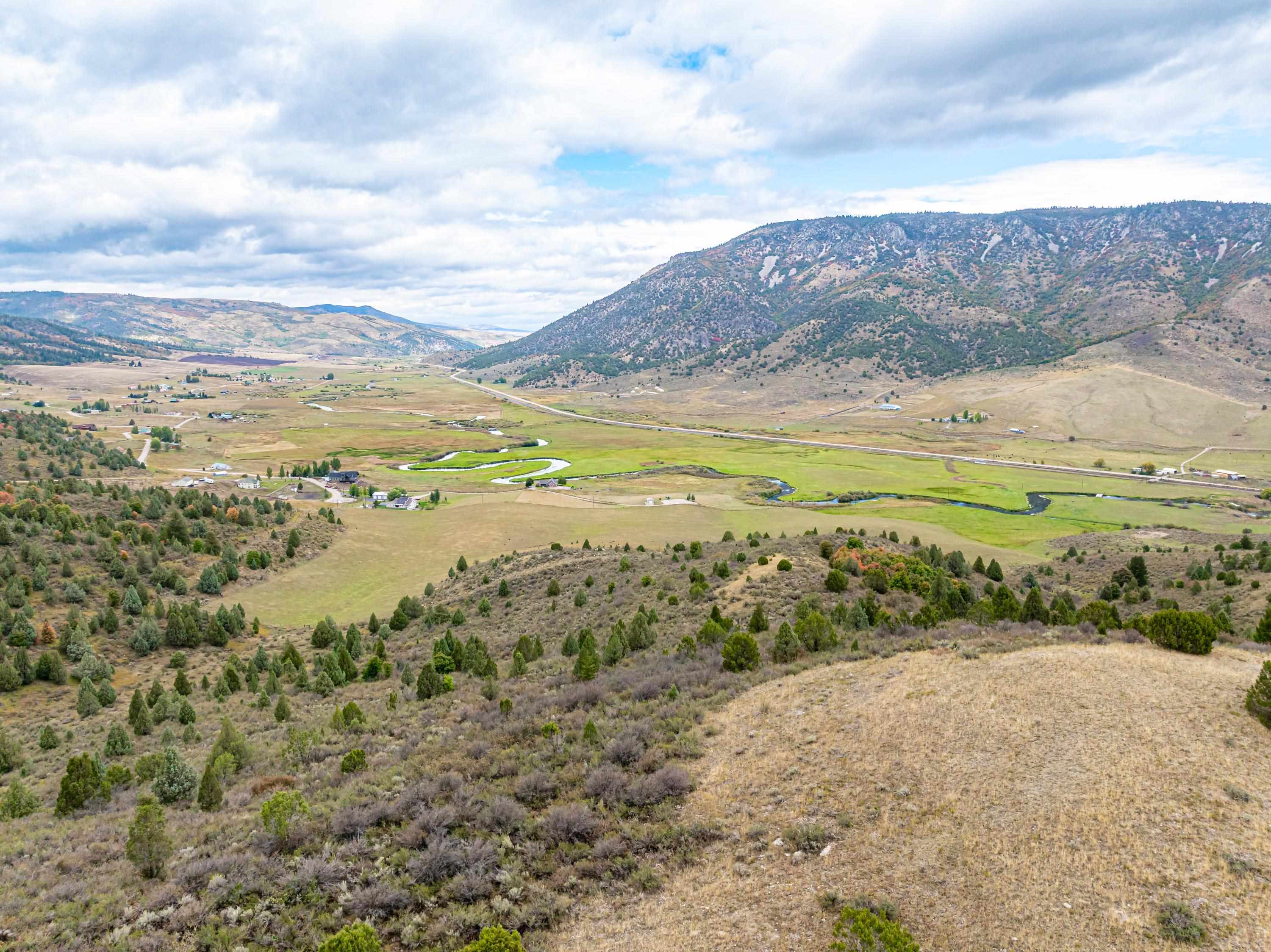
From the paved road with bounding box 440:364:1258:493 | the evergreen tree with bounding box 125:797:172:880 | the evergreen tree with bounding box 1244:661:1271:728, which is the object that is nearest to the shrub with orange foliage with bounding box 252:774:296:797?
the evergreen tree with bounding box 125:797:172:880

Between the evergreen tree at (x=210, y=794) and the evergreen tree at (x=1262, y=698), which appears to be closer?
the evergreen tree at (x=1262, y=698)

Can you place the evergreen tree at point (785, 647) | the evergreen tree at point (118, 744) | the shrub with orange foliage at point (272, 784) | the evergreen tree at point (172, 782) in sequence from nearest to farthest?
the shrub with orange foliage at point (272, 784) < the evergreen tree at point (172, 782) < the evergreen tree at point (785, 647) < the evergreen tree at point (118, 744)

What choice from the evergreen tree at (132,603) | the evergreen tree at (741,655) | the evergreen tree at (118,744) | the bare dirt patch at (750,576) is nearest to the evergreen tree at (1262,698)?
the evergreen tree at (741,655)

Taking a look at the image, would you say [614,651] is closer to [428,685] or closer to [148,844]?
[428,685]

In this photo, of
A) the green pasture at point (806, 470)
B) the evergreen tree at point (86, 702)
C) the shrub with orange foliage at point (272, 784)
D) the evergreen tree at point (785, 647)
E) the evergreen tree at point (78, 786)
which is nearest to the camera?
the shrub with orange foliage at point (272, 784)

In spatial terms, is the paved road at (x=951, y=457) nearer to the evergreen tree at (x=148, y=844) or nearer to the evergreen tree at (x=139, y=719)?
the evergreen tree at (x=139, y=719)

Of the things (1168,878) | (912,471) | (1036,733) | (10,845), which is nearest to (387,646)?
(10,845)

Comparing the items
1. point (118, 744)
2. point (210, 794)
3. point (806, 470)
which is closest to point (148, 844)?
point (210, 794)
